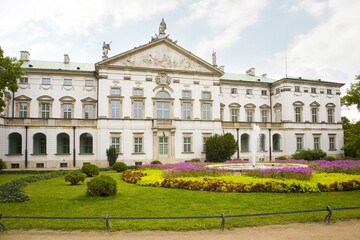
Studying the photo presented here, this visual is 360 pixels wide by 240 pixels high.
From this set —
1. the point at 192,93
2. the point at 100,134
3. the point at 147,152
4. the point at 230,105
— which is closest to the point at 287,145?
the point at 230,105

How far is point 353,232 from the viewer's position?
9.53 metres

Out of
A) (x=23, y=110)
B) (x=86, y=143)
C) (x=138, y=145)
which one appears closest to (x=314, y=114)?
(x=138, y=145)

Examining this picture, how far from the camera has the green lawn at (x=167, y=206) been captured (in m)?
10.4

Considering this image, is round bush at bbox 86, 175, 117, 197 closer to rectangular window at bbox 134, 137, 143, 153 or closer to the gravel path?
the gravel path

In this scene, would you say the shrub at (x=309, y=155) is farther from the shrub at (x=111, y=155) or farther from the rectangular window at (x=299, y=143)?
the shrub at (x=111, y=155)

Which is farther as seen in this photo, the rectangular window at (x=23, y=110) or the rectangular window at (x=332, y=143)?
the rectangular window at (x=332, y=143)

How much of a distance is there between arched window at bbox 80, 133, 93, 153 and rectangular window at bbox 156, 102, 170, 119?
10.5 m

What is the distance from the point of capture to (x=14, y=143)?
39.3 m

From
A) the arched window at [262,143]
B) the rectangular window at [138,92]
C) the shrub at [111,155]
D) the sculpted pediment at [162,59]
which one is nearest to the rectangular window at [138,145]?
the shrub at [111,155]

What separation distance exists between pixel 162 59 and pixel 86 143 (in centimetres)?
1615

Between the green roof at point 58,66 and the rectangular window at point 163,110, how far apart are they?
37.8 feet

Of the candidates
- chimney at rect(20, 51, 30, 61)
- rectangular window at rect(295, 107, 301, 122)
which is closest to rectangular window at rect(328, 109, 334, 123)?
rectangular window at rect(295, 107, 301, 122)

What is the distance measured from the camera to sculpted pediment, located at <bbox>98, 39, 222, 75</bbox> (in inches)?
1518

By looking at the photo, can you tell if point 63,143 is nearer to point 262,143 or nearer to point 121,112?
point 121,112
